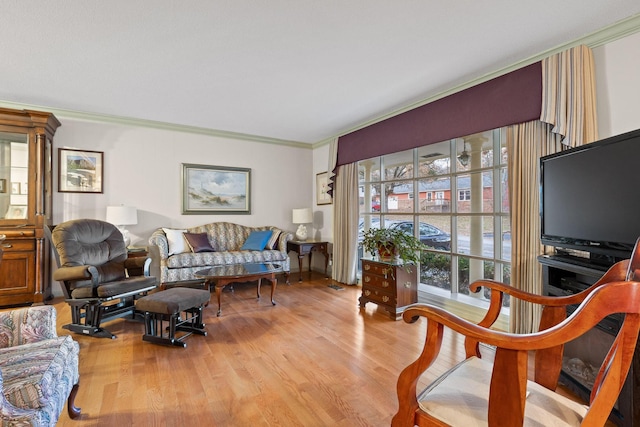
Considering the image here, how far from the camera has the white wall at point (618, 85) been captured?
2.15 m

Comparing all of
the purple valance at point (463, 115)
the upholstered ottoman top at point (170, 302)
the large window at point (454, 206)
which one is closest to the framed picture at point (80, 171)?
the upholstered ottoman top at point (170, 302)

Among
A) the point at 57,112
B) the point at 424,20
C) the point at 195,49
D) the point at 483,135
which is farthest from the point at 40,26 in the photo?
the point at 483,135

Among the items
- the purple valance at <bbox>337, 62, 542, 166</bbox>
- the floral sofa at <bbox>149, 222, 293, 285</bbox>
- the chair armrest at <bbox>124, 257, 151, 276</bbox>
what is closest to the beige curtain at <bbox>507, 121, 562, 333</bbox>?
the purple valance at <bbox>337, 62, 542, 166</bbox>

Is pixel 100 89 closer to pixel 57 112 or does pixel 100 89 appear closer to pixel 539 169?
pixel 57 112

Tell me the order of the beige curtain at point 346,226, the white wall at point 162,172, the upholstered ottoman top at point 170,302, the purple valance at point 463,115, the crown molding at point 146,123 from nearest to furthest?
the upholstered ottoman top at point 170,302 < the purple valance at point 463,115 < the crown molding at point 146,123 < the white wall at point 162,172 < the beige curtain at point 346,226

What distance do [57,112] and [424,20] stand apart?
4748 mm

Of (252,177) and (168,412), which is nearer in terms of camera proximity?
(168,412)

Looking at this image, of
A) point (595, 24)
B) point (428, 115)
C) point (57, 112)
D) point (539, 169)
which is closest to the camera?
point (595, 24)

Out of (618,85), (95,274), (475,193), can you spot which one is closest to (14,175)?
(95,274)

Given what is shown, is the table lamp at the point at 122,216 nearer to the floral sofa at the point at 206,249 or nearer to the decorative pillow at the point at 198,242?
the floral sofa at the point at 206,249

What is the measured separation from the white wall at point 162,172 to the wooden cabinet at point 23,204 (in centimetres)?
50

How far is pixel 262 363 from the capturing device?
7.65 feet

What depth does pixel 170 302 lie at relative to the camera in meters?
2.59

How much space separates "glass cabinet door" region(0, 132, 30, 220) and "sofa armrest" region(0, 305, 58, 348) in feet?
9.37
